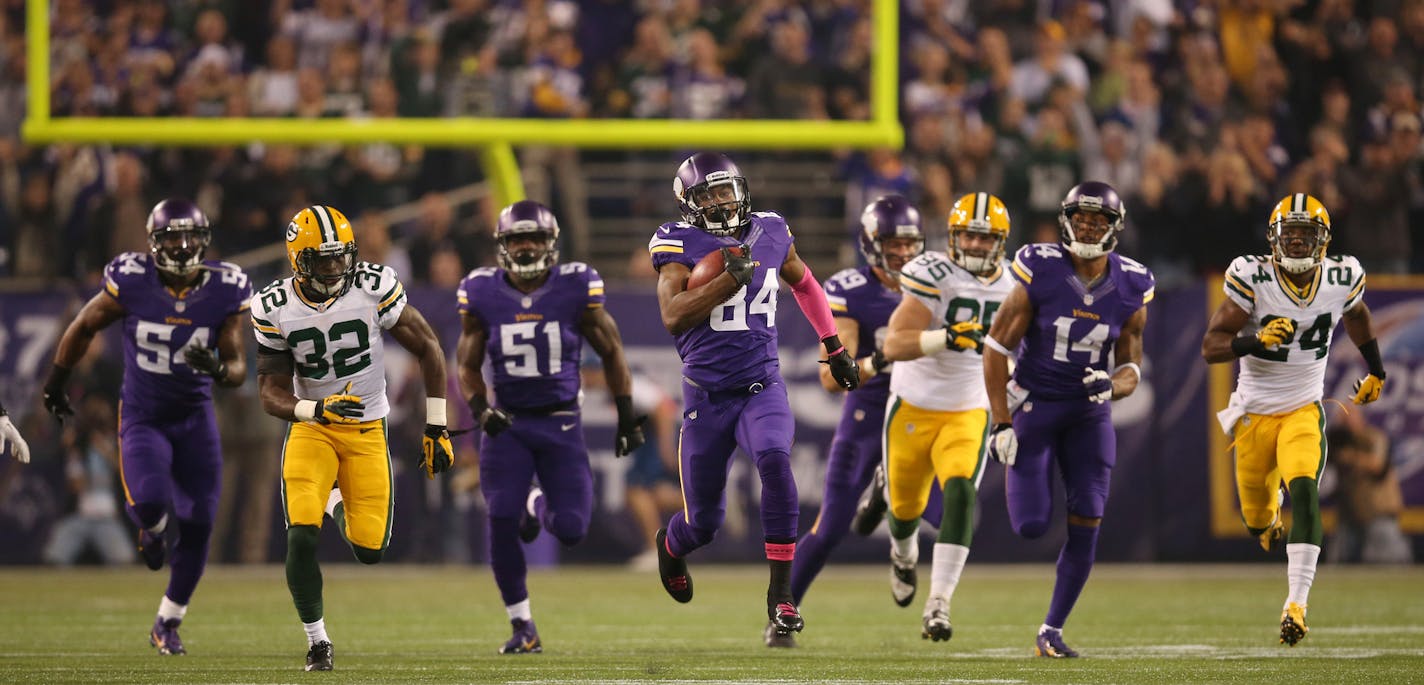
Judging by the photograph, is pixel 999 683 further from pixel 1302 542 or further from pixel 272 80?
pixel 272 80

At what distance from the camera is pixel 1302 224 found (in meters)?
8.01

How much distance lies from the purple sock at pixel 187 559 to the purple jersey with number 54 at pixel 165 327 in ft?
1.68

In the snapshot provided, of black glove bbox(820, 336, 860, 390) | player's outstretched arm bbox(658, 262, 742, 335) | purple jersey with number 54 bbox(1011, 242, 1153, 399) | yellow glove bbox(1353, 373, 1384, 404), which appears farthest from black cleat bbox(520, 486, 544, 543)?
yellow glove bbox(1353, 373, 1384, 404)

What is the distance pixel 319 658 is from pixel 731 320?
1948 mm

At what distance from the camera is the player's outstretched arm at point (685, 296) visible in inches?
281

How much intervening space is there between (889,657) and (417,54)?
5.85 metres

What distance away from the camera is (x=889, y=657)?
25.7 ft

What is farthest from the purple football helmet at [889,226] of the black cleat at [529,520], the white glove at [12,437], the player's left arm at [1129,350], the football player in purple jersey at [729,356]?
the white glove at [12,437]

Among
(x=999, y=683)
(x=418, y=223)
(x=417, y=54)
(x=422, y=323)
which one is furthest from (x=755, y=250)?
(x=418, y=223)

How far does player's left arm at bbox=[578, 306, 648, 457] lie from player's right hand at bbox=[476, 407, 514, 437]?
0.51 metres

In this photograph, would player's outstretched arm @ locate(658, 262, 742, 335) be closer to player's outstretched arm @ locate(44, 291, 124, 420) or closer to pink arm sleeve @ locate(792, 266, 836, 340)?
pink arm sleeve @ locate(792, 266, 836, 340)

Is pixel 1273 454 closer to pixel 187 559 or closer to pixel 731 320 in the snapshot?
pixel 731 320

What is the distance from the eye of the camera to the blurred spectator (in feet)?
42.4

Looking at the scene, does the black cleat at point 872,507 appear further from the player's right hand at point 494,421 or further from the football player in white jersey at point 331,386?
the football player in white jersey at point 331,386
